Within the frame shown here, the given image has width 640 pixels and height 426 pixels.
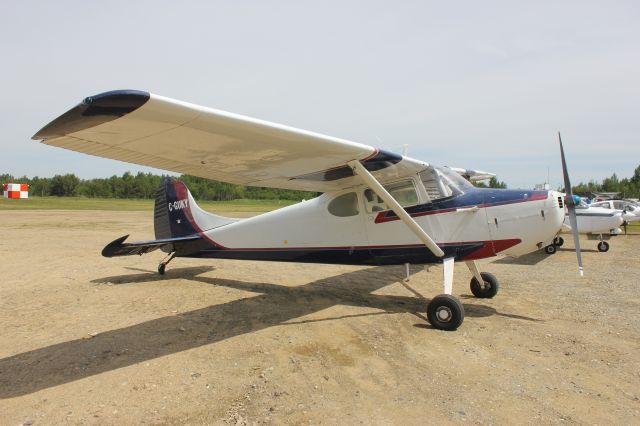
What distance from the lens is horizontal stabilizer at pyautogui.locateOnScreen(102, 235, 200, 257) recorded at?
6996mm

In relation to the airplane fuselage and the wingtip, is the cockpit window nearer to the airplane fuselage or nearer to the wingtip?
the airplane fuselage

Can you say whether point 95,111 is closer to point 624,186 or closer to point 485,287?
point 485,287

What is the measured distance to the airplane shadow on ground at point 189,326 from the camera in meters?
3.92

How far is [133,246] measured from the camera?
7352 millimetres

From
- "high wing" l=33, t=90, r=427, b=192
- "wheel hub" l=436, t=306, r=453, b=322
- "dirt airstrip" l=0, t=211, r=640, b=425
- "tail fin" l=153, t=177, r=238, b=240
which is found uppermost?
"high wing" l=33, t=90, r=427, b=192

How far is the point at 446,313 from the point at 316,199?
125 inches

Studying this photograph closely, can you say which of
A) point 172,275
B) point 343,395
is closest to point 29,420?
point 343,395

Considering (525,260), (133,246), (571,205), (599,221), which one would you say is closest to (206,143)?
(133,246)

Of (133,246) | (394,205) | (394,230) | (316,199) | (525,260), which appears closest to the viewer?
(394,205)

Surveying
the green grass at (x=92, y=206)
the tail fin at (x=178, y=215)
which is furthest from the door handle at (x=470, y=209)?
the green grass at (x=92, y=206)

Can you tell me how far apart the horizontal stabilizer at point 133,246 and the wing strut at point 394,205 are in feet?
15.3

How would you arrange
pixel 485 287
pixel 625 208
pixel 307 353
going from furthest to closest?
pixel 625 208 → pixel 485 287 → pixel 307 353

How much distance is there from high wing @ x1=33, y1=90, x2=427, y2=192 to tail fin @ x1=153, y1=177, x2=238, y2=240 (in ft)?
9.53

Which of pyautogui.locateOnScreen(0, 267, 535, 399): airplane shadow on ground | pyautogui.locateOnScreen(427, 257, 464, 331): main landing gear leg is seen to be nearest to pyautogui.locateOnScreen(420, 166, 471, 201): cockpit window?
pyautogui.locateOnScreen(427, 257, 464, 331): main landing gear leg
